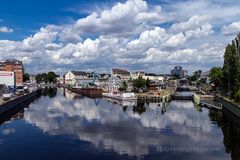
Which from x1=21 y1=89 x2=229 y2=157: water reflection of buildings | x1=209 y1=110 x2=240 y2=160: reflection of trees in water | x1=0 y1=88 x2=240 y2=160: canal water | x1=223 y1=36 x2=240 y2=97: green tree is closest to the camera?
x1=0 y1=88 x2=240 y2=160: canal water

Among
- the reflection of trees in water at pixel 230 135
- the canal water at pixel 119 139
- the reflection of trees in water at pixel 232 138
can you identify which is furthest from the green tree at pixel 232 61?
the reflection of trees in water at pixel 232 138

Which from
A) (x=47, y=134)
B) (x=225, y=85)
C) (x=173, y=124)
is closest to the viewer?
(x=47, y=134)

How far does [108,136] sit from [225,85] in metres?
64.7

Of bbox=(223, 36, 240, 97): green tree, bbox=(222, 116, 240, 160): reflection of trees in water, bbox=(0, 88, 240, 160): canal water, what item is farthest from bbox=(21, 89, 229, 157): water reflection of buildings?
bbox=(223, 36, 240, 97): green tree

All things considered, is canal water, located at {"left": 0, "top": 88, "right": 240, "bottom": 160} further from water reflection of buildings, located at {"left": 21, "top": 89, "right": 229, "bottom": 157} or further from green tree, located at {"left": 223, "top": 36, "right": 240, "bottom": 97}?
green tree, located at {"left": 223, "top": 36, "right": 240, "bottom": 97}

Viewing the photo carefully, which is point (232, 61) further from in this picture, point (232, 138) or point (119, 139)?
point (119, 139)

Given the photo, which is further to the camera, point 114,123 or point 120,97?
point 120,97

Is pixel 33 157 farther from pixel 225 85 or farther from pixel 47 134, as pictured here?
pixel 225 85

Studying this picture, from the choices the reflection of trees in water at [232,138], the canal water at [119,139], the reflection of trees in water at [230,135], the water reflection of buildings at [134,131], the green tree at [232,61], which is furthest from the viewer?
the green tree at [232,61]

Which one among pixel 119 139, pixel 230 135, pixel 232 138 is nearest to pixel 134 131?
pixel 119 139

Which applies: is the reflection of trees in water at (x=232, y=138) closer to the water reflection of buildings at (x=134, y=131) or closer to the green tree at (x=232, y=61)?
the water reflection of buildings at (x=134, y=131)

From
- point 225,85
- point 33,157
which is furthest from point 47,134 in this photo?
point 225,85

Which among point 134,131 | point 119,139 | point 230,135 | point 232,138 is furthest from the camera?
point 134,131

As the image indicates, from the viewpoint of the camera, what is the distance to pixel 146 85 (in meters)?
167
